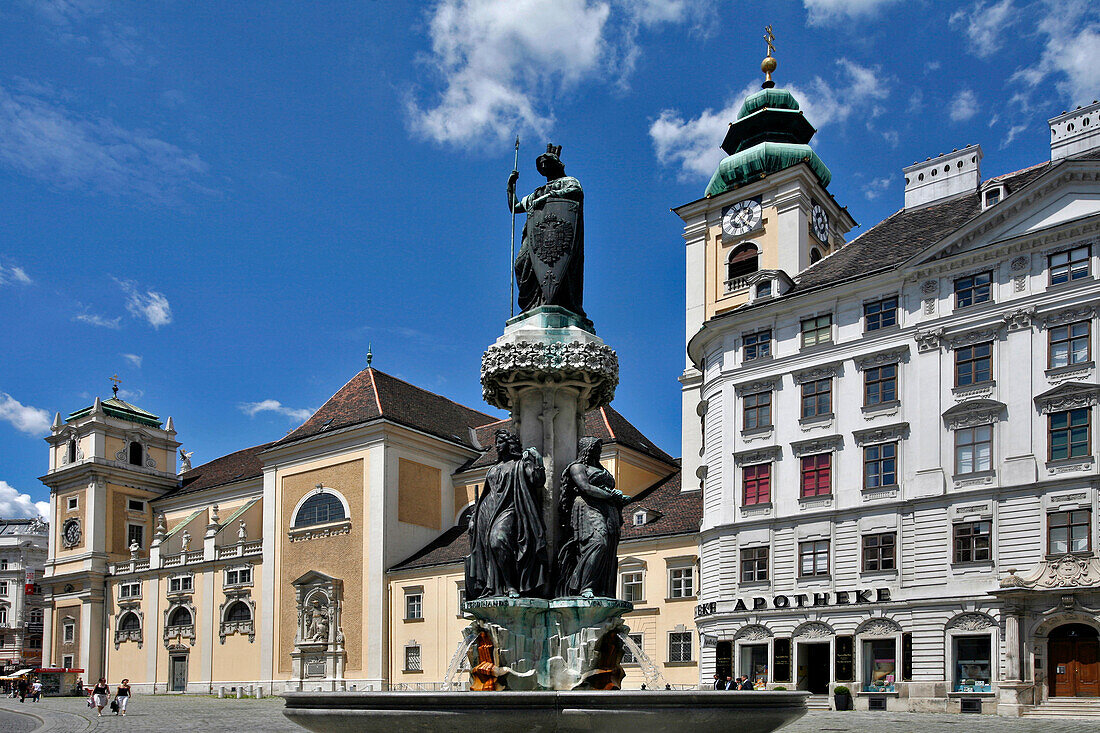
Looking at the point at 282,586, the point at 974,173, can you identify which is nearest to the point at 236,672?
the point at 282,586

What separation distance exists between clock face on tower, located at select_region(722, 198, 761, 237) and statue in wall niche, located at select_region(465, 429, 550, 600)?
130 ft

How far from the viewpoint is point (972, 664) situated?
108ft

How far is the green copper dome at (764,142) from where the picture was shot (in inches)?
2028

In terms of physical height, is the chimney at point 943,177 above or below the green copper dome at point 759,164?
below

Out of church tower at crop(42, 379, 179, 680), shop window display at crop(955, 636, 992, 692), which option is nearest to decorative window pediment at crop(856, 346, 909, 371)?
shop window display at crop(955, 636, 992, 692)

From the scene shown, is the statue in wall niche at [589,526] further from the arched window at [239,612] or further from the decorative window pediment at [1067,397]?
the arched window at [239,612]

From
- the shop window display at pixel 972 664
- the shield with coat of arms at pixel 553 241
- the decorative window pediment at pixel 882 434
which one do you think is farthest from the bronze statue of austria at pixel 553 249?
the decorative window pediment at pixel 882 434

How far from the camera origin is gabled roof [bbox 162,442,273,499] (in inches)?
2736

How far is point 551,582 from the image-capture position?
11.0 meters

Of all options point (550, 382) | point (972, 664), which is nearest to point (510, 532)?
point (550, 382)

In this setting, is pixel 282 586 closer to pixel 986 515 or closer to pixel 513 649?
pixel 986 515

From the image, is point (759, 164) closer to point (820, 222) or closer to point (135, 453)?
point (820, 222)

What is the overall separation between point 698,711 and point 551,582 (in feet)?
9.87

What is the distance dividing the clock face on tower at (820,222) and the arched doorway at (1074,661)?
23.1 metres
